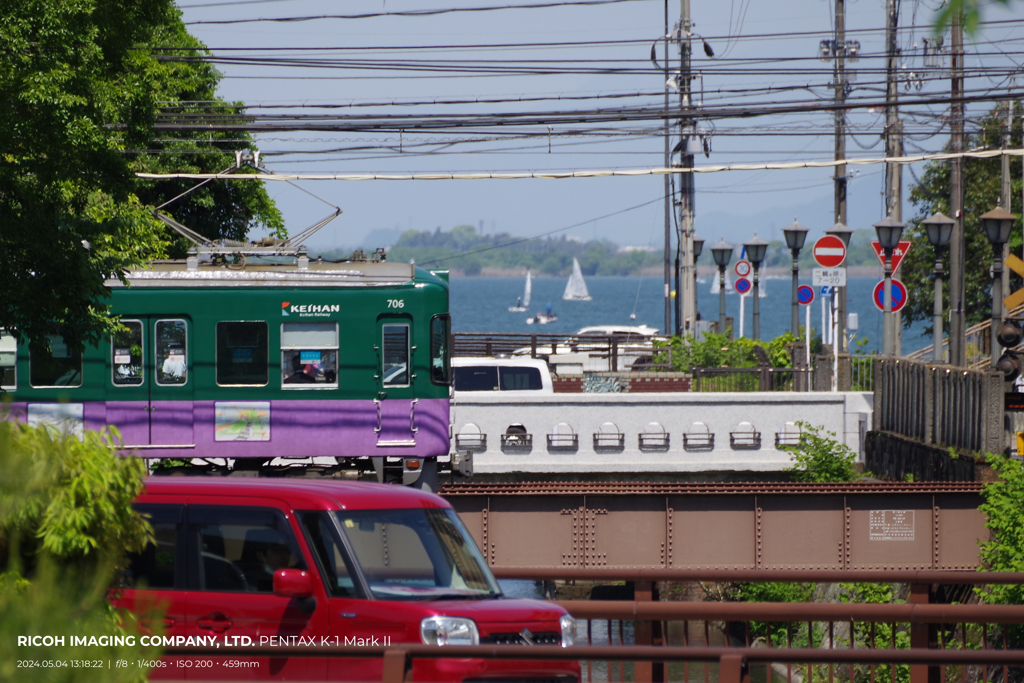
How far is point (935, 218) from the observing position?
71.6ft

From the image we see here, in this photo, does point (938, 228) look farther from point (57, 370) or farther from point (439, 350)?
point (57, 370)

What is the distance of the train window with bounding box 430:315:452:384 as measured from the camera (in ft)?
51.3

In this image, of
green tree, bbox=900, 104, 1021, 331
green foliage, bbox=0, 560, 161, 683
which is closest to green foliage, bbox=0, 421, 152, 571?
green foliage, bbox=0, 560, 161, 683

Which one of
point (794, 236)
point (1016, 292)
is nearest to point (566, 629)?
point (1016, 292)

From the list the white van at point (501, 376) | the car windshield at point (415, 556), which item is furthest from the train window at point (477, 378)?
the car windshield at point (415, 556)

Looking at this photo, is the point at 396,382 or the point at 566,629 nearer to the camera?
the point at 566,629

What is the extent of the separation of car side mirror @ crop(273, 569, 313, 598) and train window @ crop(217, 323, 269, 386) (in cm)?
968

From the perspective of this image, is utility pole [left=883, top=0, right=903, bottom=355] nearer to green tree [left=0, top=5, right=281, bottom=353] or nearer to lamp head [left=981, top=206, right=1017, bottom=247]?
lamp head [left=981, top=206, right=1017, bottom=247]

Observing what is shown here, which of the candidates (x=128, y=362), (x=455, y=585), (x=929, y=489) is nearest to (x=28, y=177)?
(x=128, y=362)

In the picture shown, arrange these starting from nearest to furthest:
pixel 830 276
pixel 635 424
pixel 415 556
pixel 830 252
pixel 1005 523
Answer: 1. pixel 415 556
2. pixel 1005 523
3. pixel 635 424
4. pixel 830 276
5. pixel 830 252

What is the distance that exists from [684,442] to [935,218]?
6.80 meters

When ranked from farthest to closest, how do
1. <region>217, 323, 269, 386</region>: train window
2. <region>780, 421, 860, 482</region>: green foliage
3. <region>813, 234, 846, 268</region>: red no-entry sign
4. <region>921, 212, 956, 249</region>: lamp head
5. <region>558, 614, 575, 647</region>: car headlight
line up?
<region>813, 234, 846, 268</region>: red no-entry sign → <region>921, 212, 956, 249</region>: lamp head → <region>780, 421, 860, 482</region>: green foliage → <region>217, 323, 269, 386</region>: train window → <region>558, 614, 575, 647</region>: car headlight

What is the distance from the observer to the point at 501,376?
23953 mm

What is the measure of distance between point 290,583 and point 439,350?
32.4 feet
